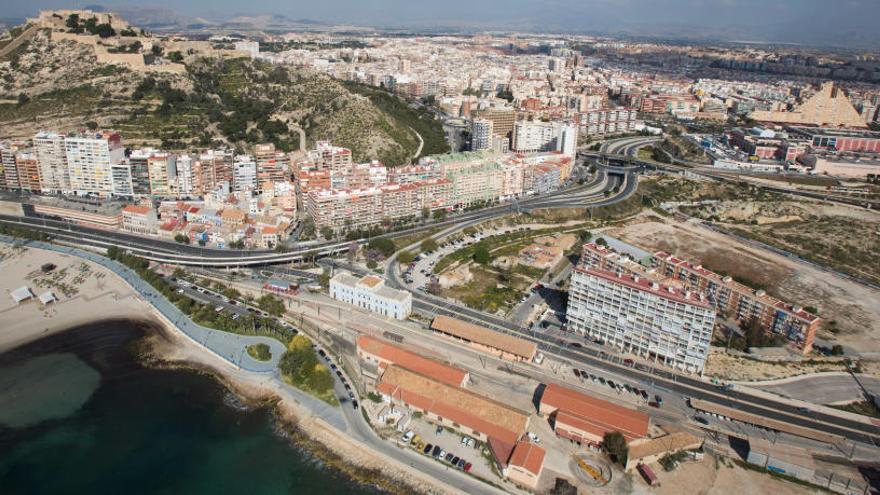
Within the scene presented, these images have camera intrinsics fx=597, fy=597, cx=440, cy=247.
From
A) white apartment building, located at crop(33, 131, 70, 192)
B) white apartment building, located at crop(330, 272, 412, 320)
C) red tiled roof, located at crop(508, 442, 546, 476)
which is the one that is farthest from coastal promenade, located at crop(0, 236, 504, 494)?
white apartment building, located at crop(33, 131, 70, 192)

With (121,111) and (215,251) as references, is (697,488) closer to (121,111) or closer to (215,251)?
(215,251)

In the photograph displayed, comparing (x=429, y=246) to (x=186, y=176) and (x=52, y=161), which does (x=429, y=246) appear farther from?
(x=52, y=161)

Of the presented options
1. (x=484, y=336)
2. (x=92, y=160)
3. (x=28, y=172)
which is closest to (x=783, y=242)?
(x=484, y=336)

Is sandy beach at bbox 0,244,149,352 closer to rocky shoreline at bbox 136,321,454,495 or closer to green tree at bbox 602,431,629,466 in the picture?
rocky shoreline at bbox 136,321,454,495

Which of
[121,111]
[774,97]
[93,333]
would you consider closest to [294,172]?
[121,111]

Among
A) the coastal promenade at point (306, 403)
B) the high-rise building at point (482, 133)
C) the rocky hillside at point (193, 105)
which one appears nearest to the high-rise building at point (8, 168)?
the rocky hillside at point (193, 105)
